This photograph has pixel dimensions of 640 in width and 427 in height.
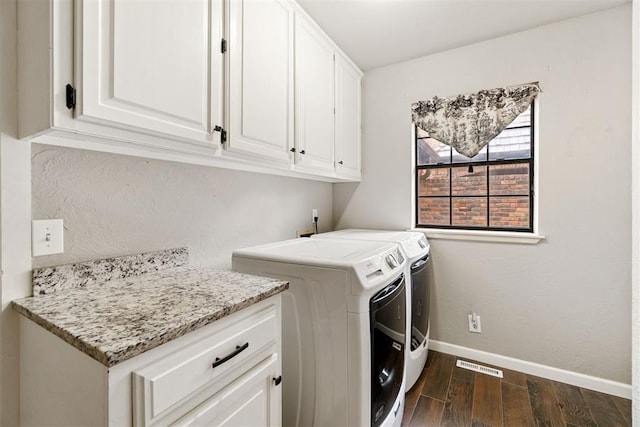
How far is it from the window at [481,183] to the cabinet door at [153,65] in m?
1.89

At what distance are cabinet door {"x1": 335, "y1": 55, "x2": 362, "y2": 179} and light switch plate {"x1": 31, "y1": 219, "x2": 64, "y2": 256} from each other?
5.36ft

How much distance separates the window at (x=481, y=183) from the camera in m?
2.16

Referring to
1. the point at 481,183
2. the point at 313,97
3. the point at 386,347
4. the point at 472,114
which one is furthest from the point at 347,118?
the point at 386,347

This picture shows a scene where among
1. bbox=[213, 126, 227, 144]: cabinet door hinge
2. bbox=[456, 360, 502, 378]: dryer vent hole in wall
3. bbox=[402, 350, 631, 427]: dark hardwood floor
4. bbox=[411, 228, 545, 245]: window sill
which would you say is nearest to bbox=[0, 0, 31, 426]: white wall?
bbox=[213, 126, 227, 144]: cabinet door hinge

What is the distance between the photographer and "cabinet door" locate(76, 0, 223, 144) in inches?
31.8

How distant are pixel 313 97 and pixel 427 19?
94 cm

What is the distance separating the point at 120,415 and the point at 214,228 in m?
1.10

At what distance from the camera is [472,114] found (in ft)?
7.35

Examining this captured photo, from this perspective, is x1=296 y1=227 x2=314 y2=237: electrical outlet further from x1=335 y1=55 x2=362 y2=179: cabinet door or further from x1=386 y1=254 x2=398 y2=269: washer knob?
x1=386 y1=254 x2=398 y2=269: washer knob

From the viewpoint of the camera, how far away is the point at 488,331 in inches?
87.5

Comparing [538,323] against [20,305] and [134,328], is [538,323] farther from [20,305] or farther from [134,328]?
[20,305]

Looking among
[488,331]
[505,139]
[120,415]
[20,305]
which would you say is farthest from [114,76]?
[488,331]

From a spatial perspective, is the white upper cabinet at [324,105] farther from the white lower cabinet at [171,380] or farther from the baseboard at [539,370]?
the baseboard at [539,370]

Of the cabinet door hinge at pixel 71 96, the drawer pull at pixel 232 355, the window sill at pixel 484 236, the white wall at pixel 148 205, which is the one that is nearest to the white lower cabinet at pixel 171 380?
the drawer pull at pixel 232 355
